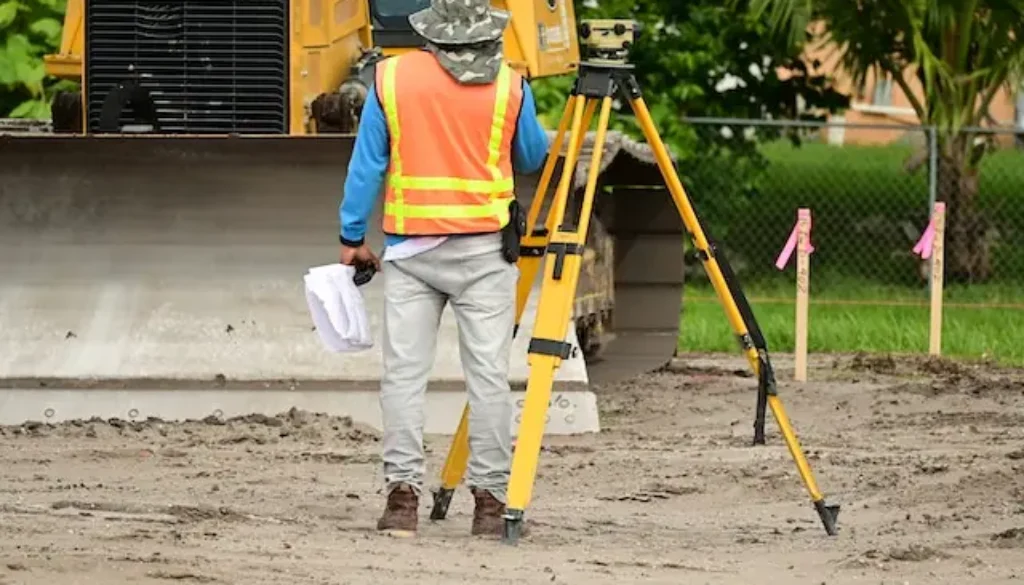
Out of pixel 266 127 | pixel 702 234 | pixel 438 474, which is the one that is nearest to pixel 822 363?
pixel 266 127

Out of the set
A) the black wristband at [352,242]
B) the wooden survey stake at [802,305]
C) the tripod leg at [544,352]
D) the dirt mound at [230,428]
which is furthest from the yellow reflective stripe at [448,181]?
the wooden survey stake at [802,305]

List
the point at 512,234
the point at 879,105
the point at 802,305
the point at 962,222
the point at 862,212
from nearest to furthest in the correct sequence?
the point at 512,234 < the point at 802,305 < the point at 962,222 < the point at 862,212 < the point at 879,105

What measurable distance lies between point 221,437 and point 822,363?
597 cm

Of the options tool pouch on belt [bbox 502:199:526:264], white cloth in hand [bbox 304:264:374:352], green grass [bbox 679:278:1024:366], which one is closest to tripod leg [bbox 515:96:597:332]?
tool pouch on belt [bbox 502:199:526:264]

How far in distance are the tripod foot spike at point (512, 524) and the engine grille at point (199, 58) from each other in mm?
4301

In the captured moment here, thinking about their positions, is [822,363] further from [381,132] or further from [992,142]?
[381,132]

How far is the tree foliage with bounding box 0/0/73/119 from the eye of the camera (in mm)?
17562

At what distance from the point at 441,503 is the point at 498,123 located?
52.6 inches

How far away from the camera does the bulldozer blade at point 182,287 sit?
10422 millimetres

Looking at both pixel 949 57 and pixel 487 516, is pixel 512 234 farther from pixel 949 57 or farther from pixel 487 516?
pixel 949 57

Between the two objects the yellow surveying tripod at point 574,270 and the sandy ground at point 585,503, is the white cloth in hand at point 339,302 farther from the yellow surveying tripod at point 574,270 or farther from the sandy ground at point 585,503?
the sandy ground at point 585,503

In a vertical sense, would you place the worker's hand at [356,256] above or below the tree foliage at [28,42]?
above

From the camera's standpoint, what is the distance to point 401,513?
24.9 feet

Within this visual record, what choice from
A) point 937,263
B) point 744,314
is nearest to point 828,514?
point 744,314
